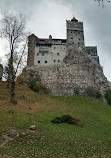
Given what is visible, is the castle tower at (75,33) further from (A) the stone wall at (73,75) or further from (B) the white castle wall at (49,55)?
(B) the white castle wall at (49,55)

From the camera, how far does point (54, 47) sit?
60.5 m

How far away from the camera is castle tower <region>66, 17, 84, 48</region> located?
2512 inches

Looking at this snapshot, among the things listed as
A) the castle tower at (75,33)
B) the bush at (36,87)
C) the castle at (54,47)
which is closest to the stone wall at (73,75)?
the castle at (54,47)

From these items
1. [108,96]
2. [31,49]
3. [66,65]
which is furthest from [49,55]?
[108,96]

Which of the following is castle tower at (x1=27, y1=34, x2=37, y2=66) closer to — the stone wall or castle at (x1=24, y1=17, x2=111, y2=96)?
castle at (x1=24, y1=17, x2=111, y2=96)

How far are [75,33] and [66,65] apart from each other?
58.2 ft

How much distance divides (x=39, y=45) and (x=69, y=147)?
169ft

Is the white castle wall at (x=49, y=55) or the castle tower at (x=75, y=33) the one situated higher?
the castle tower at (x=75, y=33)

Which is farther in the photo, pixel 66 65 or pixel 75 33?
pixel 75 33

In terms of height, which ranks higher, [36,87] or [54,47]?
[54,47]

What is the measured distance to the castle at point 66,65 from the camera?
52531mm

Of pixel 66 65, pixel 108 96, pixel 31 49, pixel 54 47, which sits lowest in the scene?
pixel 108 96

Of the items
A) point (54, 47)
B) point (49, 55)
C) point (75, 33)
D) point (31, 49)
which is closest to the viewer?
point (49, 55)

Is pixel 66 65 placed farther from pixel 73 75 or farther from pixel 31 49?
pixel 31 49
